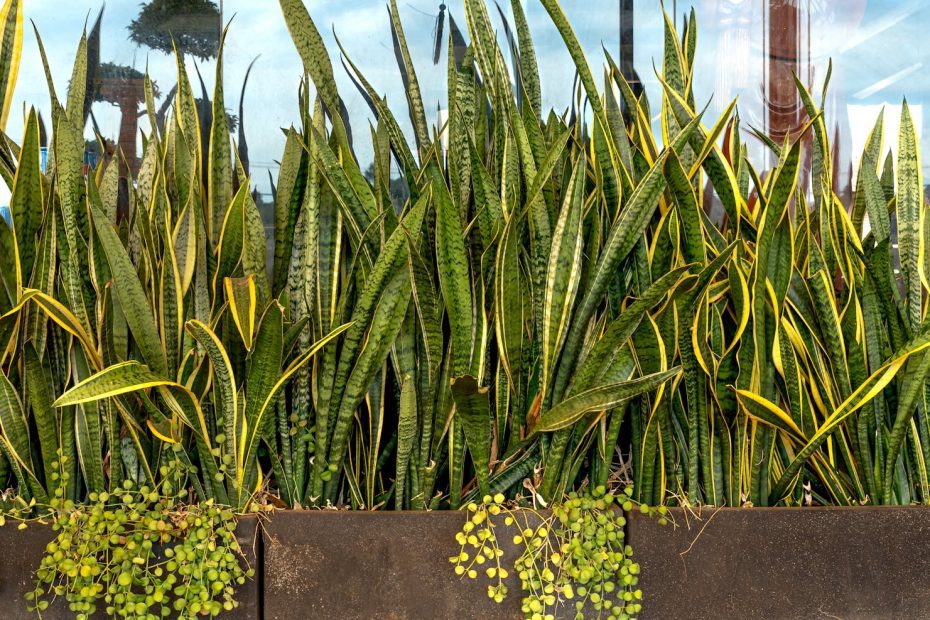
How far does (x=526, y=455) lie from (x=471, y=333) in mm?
185

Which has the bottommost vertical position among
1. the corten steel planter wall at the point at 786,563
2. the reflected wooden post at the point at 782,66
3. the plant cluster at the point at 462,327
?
the corten steel planter wall at the point at 786,563

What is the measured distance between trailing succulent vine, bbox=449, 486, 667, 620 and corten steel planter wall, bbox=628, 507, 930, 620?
39 mm

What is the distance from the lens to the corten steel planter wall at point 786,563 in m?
0.89

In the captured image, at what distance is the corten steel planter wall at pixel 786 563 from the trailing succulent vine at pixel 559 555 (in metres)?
0.04

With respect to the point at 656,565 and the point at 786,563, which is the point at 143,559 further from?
the point at 786,563

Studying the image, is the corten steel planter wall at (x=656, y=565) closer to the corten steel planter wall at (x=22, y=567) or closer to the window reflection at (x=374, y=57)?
the corten steel planter wall at (x=22, y=567)

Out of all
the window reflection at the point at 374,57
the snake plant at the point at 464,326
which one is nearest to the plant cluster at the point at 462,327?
the snake plant at the point at 464,326

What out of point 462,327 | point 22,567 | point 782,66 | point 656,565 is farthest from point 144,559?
point 782,66

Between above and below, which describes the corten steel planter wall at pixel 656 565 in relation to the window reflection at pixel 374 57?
below

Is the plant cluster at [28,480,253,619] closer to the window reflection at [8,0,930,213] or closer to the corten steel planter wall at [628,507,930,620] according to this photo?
the corten steel planter wall at [628,507,930,620]

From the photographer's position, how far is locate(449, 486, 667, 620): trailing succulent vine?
0.84 metres

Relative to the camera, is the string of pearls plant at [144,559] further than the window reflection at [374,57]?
No

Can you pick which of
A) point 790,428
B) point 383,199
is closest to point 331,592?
point 383,199

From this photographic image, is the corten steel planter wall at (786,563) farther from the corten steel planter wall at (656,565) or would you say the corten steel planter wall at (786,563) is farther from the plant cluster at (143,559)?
the plant cluster at (143,559)
